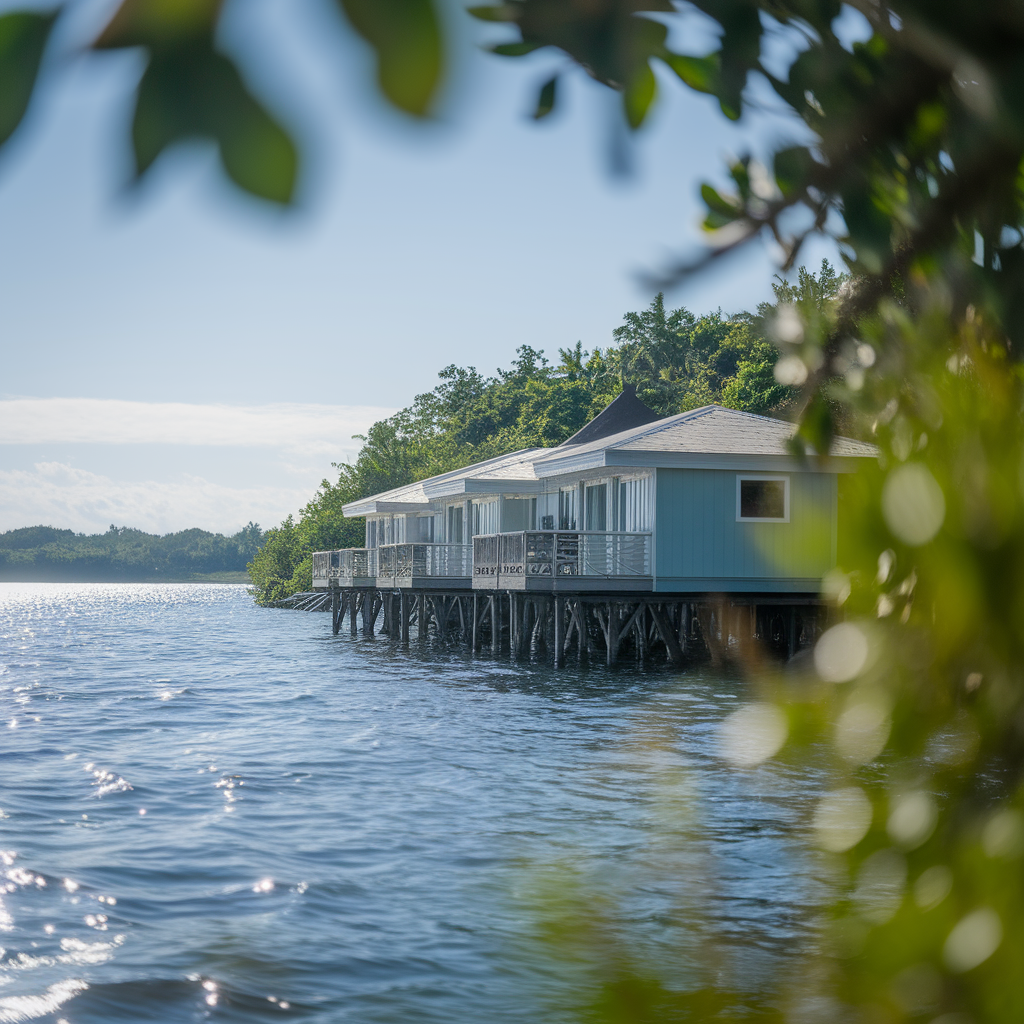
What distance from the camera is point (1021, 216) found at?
→ 82.4 inches

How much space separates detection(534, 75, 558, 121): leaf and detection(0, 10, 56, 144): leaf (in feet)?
5.10

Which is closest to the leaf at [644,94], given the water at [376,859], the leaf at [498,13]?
the leaf at [498,13]

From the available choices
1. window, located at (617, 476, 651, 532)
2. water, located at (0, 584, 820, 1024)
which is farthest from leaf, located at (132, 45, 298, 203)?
window, located at (617, 476, 651, 532)

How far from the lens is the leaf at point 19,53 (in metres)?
0.64

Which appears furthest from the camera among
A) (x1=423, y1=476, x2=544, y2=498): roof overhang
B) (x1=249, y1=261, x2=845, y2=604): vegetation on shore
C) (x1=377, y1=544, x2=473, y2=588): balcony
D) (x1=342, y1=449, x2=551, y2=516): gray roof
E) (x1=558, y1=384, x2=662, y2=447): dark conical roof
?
(x1=249, y1=261, x2=845, y2=604): vegetation on shore

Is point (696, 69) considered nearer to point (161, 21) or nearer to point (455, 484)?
point (161, 21)

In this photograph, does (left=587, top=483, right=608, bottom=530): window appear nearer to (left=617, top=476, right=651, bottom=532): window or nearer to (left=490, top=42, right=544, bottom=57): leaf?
(left=617, top=476, right=651, bottom=532): window

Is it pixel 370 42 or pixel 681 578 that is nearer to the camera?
pixel 370 42

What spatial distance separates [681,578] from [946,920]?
875 inches

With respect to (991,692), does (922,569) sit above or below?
above

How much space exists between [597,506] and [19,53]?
26.3 m

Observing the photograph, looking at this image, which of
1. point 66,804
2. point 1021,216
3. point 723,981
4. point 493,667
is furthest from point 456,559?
point 1021,216

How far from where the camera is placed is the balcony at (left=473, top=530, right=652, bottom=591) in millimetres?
22672

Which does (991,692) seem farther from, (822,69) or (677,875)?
(677,875)
